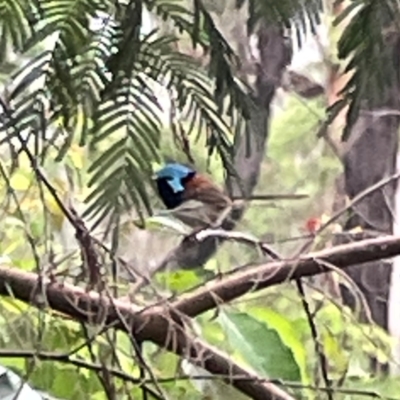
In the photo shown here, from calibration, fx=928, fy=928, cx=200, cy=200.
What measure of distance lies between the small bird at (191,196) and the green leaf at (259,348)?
10 centimetres

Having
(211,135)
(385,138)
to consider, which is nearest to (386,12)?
(211,135)

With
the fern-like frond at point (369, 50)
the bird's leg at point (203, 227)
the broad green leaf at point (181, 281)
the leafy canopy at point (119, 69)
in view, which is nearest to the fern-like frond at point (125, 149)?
the leafy canopy at point (119, 69)

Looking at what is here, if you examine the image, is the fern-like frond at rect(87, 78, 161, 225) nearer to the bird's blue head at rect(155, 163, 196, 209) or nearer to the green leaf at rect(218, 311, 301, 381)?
the green leaf at rect(218, 311, 301, 381)

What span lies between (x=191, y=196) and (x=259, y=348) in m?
0.32

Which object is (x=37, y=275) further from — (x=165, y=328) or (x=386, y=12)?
(x=386, y=12)

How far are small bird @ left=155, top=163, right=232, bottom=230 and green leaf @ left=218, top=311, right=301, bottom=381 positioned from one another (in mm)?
104

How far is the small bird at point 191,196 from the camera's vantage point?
41.2 inches

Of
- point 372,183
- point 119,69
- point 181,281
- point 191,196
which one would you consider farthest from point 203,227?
point 372,183

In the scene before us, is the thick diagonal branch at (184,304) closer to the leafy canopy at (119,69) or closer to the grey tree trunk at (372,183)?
the leafy canopy at (119,69)

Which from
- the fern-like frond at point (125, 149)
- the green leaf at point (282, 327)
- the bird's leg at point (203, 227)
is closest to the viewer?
the fern-like frond at point (125, 149)

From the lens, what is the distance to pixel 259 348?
92cm

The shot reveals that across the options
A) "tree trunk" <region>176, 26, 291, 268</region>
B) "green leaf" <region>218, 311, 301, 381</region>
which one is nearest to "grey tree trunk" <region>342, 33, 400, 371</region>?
"tree trunk" <region>176, 26, 291, 268</region>

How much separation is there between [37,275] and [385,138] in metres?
0.88

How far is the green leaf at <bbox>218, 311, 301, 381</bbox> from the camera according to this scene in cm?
91
